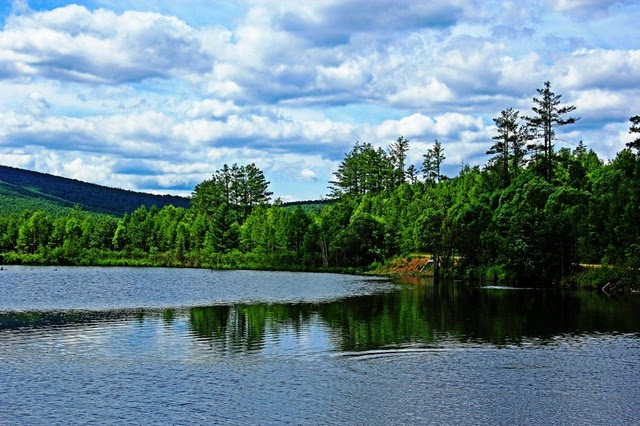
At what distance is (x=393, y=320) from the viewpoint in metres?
52.0

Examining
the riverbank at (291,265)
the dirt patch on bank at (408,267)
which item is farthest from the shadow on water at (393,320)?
the dirt patch on bank at (408,267)

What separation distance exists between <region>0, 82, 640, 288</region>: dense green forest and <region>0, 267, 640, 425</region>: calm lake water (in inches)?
794

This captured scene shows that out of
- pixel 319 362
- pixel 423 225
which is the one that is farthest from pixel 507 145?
pixel 319 362

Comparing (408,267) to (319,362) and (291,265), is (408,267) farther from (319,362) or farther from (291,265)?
(319,362)

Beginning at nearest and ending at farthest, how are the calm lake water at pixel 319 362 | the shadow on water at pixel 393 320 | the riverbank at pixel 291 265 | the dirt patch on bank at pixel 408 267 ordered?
1. the calm lake water at pixel 319 362
2. the shadow on water at pixel 393 320
3. the riverbank at pixel 291 265
4. the dirt patch on bank at pixel 408 267

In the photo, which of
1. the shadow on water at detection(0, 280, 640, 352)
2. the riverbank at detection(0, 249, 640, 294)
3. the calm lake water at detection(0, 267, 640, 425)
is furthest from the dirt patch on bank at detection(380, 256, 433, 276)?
the calm lake water at detection(0, 267, 640, 425)

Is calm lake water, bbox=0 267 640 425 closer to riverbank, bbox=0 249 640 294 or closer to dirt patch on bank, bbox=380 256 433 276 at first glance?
riverbank, bbox=0 249 640 294

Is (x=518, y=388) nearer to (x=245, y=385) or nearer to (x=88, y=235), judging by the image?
(x=245, y=385)

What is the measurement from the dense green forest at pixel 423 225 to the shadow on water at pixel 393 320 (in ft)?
48.9

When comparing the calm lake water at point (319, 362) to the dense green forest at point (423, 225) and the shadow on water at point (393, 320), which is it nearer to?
the shadow on water at point (393, 320)

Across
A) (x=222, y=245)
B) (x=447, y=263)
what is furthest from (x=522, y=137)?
(x=222, y=245)

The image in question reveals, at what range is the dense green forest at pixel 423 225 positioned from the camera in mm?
82438

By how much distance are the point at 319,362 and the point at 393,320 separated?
705 inches

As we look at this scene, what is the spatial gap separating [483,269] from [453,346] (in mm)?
60569
